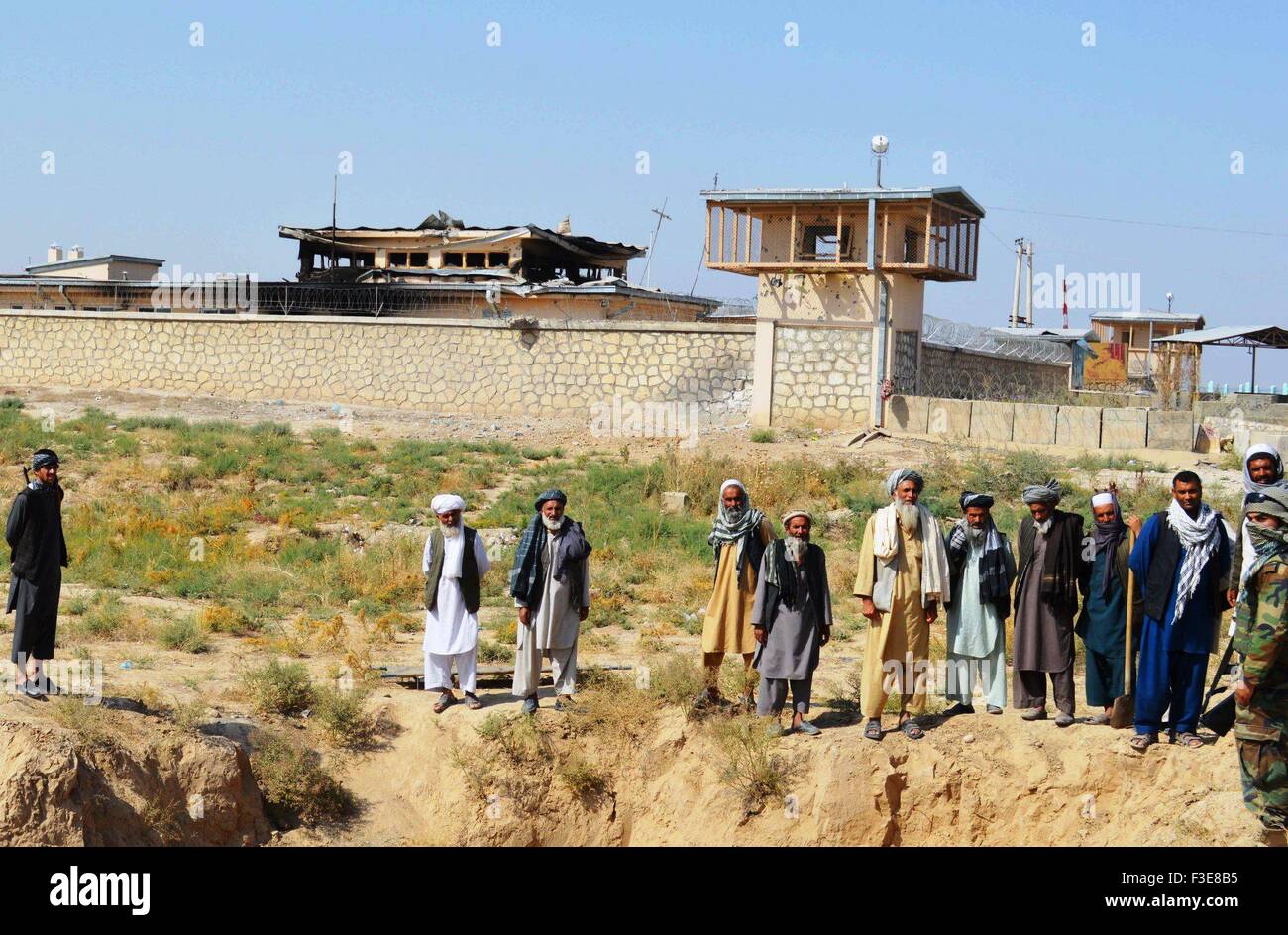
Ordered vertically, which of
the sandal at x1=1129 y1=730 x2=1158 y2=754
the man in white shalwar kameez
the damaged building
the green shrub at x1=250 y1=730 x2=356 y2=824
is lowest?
the green shrub at x1=250 y1=730 x2=356 y2=824

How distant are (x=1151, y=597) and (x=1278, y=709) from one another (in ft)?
4.16

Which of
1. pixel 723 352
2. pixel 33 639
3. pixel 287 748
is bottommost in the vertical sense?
pixel 287 748

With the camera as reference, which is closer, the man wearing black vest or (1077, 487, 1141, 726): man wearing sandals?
(1077, 487, 1141, 726): man wearing sandals

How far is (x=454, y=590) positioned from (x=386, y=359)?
18.3 metres

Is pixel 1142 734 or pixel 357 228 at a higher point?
pixel 357 228

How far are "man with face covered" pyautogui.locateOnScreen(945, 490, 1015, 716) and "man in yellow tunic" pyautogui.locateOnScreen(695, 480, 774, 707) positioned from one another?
1.19 meters

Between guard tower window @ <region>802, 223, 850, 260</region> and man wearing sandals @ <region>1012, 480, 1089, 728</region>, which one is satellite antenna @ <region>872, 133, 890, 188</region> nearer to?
guard tower window @ <region>802, 223, 850, 260</region>

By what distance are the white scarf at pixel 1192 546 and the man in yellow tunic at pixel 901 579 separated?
1334mm

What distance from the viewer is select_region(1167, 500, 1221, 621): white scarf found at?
767cm

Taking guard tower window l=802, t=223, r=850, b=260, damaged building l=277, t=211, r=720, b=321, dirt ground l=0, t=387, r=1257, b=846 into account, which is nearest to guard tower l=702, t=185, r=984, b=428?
guard tower window l=802, t=223, r=850, b=260

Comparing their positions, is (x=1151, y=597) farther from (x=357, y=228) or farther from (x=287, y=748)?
(x=357, y=228)

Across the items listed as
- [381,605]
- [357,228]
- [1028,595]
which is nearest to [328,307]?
[357,228]

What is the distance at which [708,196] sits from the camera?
23531 mm

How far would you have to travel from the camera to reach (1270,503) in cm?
669
